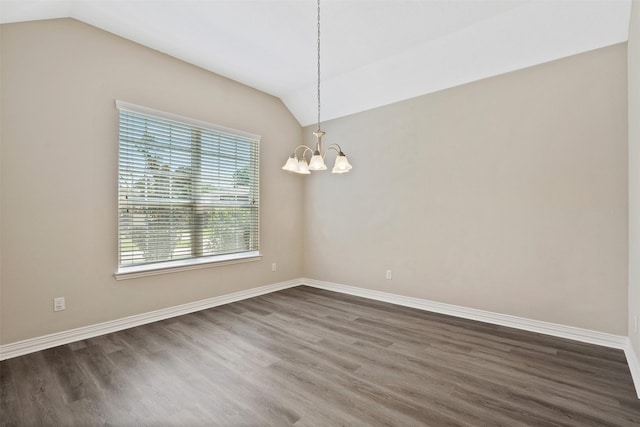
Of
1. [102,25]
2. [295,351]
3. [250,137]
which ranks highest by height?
[102,25]

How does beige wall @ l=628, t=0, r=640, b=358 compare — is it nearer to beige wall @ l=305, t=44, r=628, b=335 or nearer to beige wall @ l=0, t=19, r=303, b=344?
beige wall @ l=305, t=44, r=628, b=335

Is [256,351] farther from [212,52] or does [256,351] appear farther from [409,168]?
[212,52]

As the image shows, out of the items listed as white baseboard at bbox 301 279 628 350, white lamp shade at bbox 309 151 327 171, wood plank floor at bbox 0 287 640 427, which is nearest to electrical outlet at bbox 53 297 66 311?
wood plank floor at bbox 0 287 640 427

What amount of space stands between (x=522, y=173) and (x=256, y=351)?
3.23 m

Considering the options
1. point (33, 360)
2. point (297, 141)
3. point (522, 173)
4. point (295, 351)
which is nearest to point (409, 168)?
point (522, 173)

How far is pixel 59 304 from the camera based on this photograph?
2.85 metres

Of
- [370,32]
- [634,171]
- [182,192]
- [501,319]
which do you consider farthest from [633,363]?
[182,192]

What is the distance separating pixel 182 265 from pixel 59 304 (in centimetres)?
117

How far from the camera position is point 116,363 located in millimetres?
2475

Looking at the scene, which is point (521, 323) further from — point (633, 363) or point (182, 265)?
point (182, 265)

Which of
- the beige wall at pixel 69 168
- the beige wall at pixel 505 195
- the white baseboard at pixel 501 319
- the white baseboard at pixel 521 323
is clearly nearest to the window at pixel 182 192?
the beige wall at pixel 69 168

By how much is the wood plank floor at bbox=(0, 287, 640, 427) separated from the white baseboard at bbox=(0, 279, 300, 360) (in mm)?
102

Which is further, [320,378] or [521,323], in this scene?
[521,323]

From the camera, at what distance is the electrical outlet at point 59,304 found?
2.82 meters
